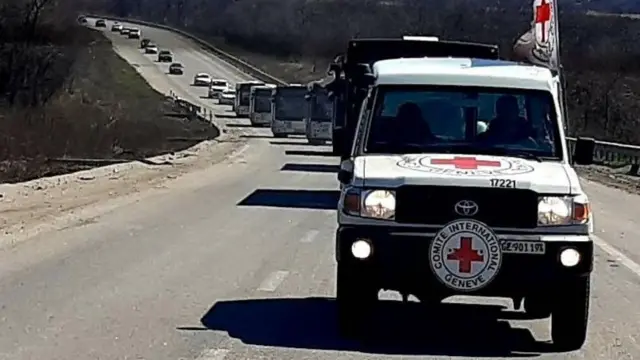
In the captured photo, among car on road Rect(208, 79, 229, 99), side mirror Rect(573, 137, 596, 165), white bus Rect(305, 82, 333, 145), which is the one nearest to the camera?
side mirror Rect(573, 137, 596, 165)

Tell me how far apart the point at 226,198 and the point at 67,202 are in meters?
2.91

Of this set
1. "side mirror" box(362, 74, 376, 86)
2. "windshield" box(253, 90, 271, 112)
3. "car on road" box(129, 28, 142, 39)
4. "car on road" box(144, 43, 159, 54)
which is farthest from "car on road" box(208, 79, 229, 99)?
"side mirror" box(362, 74, 376, 86)

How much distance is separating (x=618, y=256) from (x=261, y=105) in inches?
2186

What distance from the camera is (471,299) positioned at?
12523mm

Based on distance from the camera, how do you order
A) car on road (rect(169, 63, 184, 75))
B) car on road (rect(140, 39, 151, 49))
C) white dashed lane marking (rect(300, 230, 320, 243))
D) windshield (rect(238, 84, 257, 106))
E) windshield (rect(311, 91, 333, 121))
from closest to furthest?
1. white dashed lane marking (rect(300, 230, 320, 243))
2. windshield (rect(311, 91, 333, 121))
3. windshield (rect(238, 84, 257, 106))
4. car on road (rect(169, 63, 184, 75))
5. car on road (rect(140, 39, 151, 49))

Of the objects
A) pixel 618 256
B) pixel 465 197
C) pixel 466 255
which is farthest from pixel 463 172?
pixel 618 256

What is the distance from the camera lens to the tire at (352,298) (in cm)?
954

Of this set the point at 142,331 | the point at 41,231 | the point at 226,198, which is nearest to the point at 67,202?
the point at 226,198

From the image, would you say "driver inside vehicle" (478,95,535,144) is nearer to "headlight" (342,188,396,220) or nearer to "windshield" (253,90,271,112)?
"headlight" (342,188,396,220)

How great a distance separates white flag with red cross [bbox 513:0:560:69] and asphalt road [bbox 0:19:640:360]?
9.50 ft

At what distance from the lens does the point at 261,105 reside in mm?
71562

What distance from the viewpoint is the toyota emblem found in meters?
9.38

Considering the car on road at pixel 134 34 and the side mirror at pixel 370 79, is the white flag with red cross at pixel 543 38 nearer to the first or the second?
the side mirror at pixel 370 79

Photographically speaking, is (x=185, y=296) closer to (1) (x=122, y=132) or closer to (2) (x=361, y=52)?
(2) (x=361, y=52)
